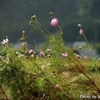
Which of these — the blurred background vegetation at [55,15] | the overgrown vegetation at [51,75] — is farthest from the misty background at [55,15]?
the overgrown vegetation at [51,75]

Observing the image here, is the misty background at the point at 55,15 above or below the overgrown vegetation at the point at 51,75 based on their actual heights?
above

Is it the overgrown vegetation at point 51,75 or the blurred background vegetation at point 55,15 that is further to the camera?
the blurred background vegetation at point 55,15

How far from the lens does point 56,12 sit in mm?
25859

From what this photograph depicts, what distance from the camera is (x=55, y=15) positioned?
2509 cm

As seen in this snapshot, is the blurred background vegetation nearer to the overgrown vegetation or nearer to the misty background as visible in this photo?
the misty background

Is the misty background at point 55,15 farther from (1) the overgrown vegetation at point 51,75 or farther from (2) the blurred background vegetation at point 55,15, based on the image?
(1) the overgrown vegetation at point 51,75

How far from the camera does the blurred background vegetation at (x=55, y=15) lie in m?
24.9

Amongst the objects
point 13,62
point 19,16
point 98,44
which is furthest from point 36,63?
point 19,16

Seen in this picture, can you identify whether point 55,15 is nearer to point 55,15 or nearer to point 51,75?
point 55,15

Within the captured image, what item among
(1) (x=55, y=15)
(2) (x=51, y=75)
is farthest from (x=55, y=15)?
(2) (x=51, y=75)

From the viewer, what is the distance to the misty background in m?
24.9

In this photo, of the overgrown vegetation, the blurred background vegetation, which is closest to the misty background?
the blurred background vegetation

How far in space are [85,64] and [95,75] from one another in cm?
8

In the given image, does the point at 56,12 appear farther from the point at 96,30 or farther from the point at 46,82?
the point at 46,82
